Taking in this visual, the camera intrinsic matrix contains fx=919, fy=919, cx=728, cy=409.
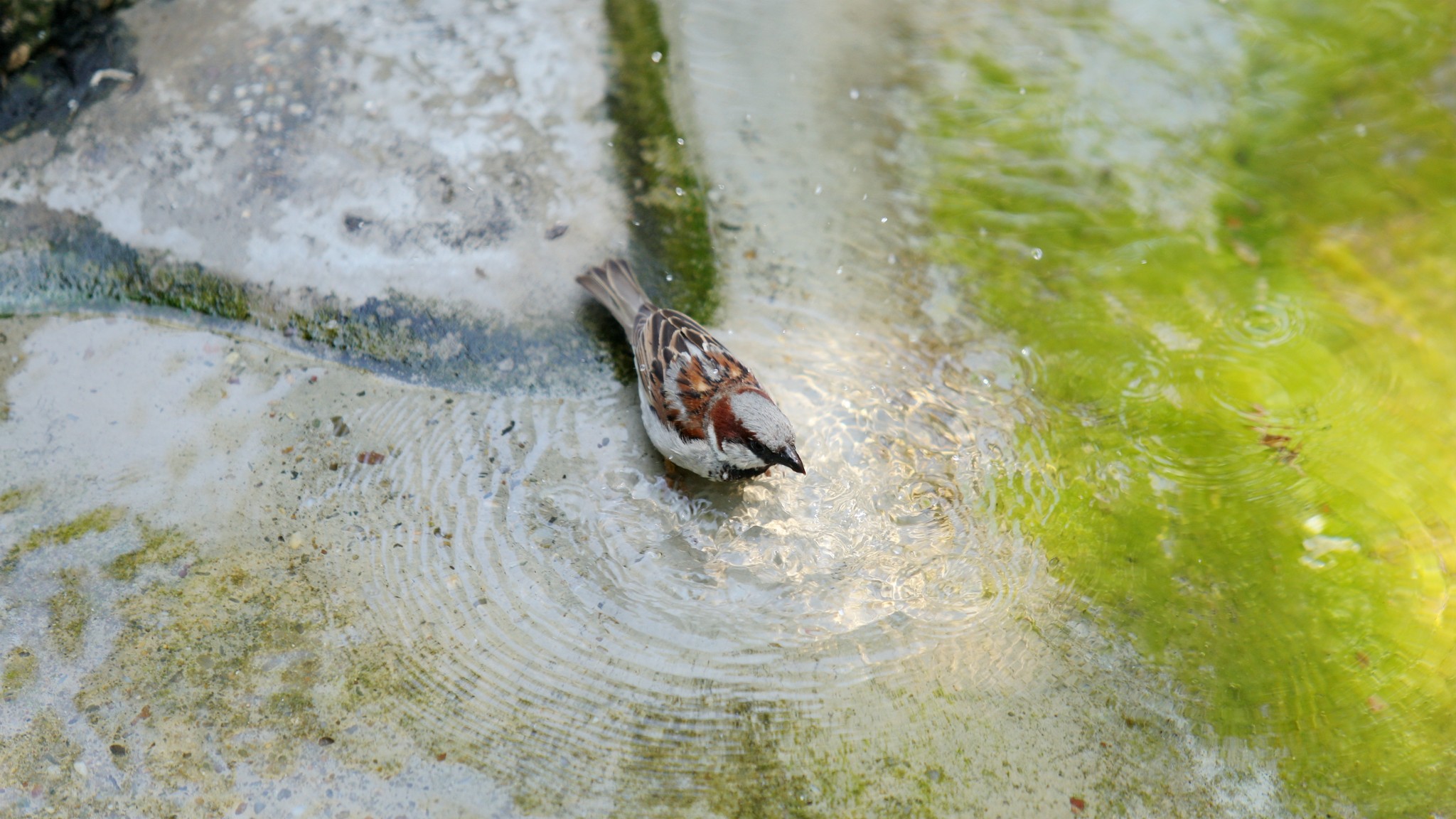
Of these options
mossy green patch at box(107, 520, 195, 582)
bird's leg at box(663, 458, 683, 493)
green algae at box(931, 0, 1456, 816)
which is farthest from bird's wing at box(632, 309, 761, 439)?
mossy green patch at box(107, 520, 195, 582)

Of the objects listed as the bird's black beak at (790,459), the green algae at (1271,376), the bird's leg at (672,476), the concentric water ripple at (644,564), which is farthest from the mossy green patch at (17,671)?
the green algae at (1271,376)

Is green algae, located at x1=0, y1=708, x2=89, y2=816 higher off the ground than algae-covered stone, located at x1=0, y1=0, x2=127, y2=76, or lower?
lower

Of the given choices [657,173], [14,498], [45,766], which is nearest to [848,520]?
[657,173]

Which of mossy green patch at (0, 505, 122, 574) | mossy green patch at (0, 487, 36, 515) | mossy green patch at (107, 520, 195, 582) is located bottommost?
mossy green patch at (107, 520, 195, 582)

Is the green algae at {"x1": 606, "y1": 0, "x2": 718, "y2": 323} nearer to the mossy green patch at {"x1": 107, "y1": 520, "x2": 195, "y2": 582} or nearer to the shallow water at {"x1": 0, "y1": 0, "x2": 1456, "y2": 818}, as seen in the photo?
the shallow water at {"x1": 0, "y1": 0, "x2": 1456, "y2": 818}

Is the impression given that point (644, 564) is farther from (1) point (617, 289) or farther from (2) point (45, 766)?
(2) point (45, 766)

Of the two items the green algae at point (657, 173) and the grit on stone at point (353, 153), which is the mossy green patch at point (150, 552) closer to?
the grit on stone at point (353, 153)
